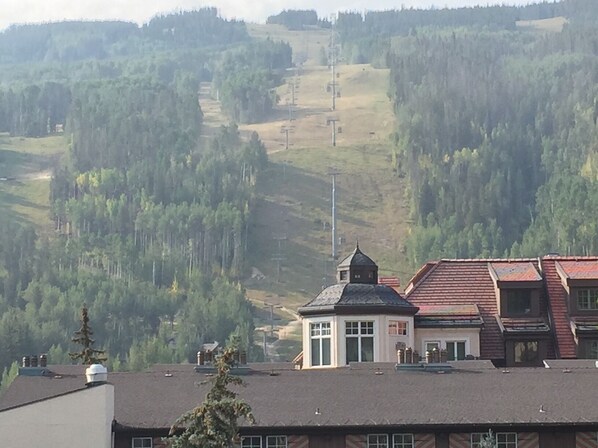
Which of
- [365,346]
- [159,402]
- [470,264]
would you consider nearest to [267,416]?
[159,402]

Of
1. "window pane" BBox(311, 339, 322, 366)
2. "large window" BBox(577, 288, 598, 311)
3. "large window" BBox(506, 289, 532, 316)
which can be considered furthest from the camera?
"large window" BBox(506, 289, 532, 316)

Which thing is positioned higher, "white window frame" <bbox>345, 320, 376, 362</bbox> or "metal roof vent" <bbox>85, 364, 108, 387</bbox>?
"metal roof vent" <bbox>85, 364, 108, 387</bbox>

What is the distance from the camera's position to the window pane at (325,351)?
78375mm

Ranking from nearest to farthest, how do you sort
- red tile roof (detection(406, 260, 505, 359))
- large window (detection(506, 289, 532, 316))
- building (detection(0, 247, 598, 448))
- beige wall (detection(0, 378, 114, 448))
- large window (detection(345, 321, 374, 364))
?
1. beige wall (detection(0, 378, 114, 448))
2. building (detection(0, 247, 598, 448))
3. large window (detection(345, 321, 374, 364))
4. large window (detection(506, 289, 532, 316))
5. red tile roof (detection(406, 260, 505, 359))

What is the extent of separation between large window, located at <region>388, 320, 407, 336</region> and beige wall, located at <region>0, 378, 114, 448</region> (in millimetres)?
23474

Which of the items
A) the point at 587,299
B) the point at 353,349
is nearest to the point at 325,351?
the point at 353,349

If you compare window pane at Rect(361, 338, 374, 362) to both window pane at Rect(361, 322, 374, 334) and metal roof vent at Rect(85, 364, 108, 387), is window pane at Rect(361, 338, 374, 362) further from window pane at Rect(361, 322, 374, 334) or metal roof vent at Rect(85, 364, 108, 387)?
metal roof vent at Rect(85, 364, 108, 387)

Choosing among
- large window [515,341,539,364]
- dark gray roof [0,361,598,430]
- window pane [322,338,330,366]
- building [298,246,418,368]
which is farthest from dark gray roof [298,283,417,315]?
dark gray roof [0,361,598,430]

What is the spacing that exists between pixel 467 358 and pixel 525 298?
21.3 feet

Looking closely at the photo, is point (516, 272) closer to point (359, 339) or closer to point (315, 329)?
point (359, 339)

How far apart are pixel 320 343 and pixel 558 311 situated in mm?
11140

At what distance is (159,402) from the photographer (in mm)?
60000

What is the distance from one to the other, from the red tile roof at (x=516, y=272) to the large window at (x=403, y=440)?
Result: 2677 cm

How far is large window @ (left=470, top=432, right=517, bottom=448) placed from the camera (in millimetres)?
57531
